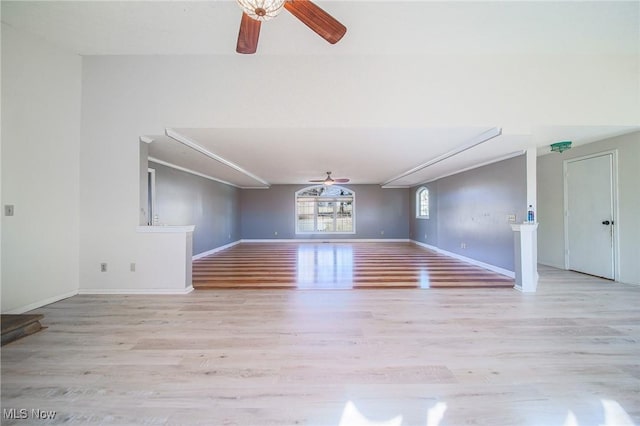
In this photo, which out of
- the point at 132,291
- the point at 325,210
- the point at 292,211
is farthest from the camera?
the point at 325,210

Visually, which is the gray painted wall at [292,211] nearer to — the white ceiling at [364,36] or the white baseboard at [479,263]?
the white baseboard at [479,263]

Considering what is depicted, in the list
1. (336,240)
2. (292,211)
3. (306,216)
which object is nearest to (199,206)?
(292,211)

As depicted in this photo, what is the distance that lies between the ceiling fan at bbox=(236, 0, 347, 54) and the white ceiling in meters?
0.63

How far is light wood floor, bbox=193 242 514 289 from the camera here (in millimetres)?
3990

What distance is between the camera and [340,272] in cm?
479

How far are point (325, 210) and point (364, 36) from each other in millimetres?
7432

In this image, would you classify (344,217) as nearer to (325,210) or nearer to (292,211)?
(325,210)

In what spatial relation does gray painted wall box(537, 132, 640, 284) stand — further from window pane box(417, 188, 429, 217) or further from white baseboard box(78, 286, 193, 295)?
white baseboard box(78, 286, 193, 295)

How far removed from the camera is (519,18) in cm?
254

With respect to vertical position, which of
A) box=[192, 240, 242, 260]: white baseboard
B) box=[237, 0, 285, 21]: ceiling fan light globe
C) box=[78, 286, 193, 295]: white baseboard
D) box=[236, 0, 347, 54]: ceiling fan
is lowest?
box=[78, 286, 193, 295]: white baseboard

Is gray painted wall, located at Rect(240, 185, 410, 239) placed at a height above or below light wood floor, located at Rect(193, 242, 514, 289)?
above

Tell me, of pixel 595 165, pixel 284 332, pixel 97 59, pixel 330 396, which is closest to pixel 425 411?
pixel 330 396

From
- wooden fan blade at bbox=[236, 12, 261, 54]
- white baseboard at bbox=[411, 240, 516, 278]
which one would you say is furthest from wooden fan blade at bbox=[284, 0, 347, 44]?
white baseboard at bbox=[411, 240, 516, 278]

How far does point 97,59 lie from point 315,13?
10.8 ft
